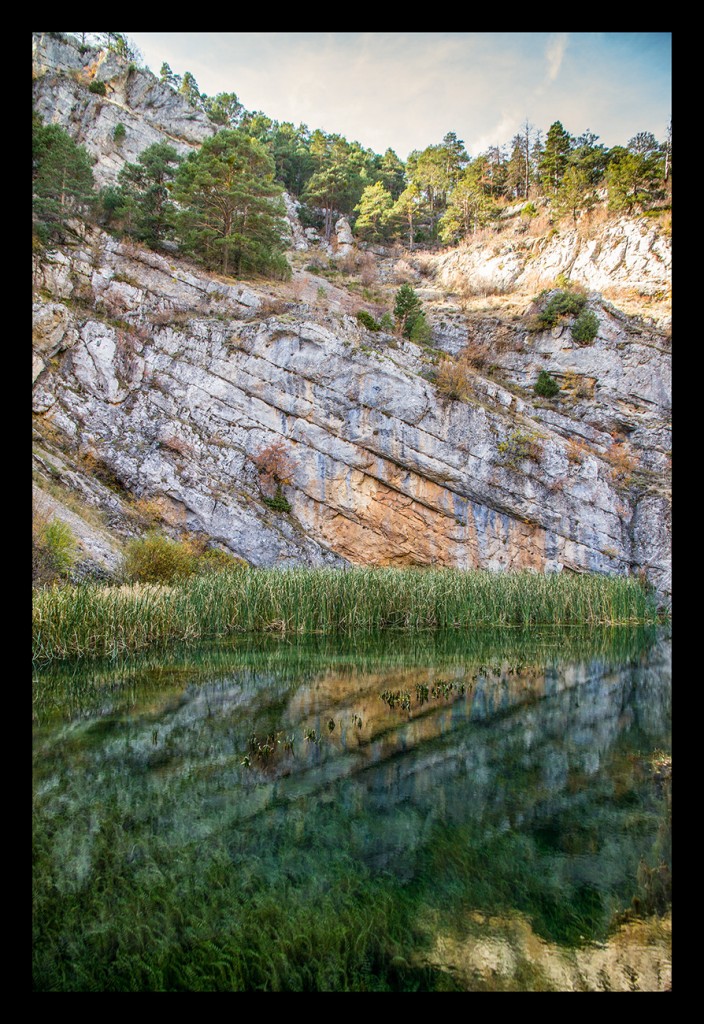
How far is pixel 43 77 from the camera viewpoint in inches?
1165

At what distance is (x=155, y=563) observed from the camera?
14.4 metres

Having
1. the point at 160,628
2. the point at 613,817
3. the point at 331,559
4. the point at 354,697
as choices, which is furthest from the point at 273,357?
the point at 613,817

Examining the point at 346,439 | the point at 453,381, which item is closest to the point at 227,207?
the point at 346,439

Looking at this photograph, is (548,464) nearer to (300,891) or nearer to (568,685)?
(568,685)

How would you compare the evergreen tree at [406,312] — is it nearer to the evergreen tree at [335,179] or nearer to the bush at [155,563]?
the bush at [155,563]

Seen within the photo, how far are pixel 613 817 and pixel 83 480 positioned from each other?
16.6 metres

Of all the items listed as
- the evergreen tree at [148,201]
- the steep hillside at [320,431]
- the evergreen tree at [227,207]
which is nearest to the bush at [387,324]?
the steep hillside at [320,431]

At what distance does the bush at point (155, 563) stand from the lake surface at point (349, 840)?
667 centimetres

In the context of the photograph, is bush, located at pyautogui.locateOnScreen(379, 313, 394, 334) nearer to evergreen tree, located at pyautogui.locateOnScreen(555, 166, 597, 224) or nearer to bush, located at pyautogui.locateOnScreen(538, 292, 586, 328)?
bush, located at pyautogui.locateOnScreen(538, 292, 586, 328)

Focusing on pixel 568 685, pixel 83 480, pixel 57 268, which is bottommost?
pixel 568 685

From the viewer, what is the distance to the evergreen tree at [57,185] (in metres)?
21.4

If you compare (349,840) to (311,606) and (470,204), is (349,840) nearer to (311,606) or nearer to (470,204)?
(311,606)

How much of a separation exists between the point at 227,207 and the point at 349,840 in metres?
25.1

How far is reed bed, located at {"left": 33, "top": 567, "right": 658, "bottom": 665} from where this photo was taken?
9.91 metres
